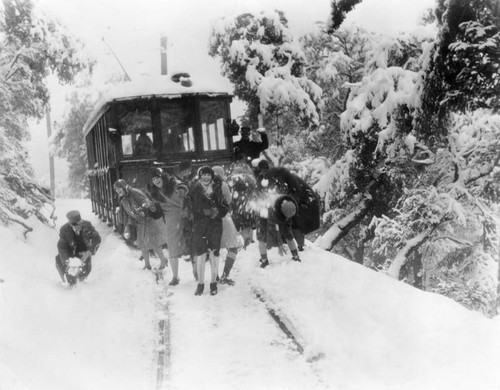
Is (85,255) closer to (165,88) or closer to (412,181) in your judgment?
(165,88)

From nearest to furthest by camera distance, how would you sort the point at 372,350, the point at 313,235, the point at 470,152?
the point at 372,350 → the point at 470,152 → the point at 313,235

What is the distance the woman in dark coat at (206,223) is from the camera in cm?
673

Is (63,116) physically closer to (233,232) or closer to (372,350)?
(233,232)

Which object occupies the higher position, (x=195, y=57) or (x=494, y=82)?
(x=195, y=57)

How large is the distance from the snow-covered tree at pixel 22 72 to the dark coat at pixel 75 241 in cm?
192

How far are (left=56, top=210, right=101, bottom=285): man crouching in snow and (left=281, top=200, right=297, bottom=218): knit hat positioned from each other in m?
2.87

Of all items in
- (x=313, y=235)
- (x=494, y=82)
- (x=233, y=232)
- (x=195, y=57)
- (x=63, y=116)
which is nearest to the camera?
(x=494, y=82)

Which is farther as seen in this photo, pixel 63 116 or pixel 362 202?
pixel 63 116

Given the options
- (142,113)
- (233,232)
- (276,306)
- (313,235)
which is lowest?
(313,235)

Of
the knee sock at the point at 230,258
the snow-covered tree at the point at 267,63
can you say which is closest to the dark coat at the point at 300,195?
the knee sock at the point at 230,258

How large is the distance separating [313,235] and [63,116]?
19.5 m

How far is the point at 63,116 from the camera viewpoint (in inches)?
1270

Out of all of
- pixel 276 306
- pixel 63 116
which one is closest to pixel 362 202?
pixel 276 306

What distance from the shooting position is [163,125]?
10.1 meters
